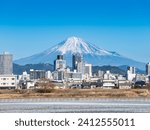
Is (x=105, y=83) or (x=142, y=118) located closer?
(x=142, y=118)

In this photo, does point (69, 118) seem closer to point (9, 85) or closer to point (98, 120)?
point (98, 120)

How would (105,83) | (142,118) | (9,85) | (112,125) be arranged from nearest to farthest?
(112,125) → (142,118) → (9,85) → (105,83)

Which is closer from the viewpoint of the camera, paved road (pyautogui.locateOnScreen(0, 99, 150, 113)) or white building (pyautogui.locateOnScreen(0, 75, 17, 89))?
paved road (pyautogui.locateOnScreen(0, 99, 150, 113))

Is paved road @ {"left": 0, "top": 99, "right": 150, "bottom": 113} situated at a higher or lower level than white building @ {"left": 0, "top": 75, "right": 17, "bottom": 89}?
lower

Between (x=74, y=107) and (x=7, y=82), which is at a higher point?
(x=7, y=82)

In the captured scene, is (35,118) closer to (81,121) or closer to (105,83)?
(81,121)

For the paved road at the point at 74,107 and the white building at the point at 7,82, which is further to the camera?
the white building at the point at 7,82

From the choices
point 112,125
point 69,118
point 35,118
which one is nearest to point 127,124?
point 112,125

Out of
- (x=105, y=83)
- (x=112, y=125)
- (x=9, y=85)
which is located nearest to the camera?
(x=112, y=125)

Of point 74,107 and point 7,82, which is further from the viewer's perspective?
point 7,82

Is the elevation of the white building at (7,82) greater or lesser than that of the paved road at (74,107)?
greater
